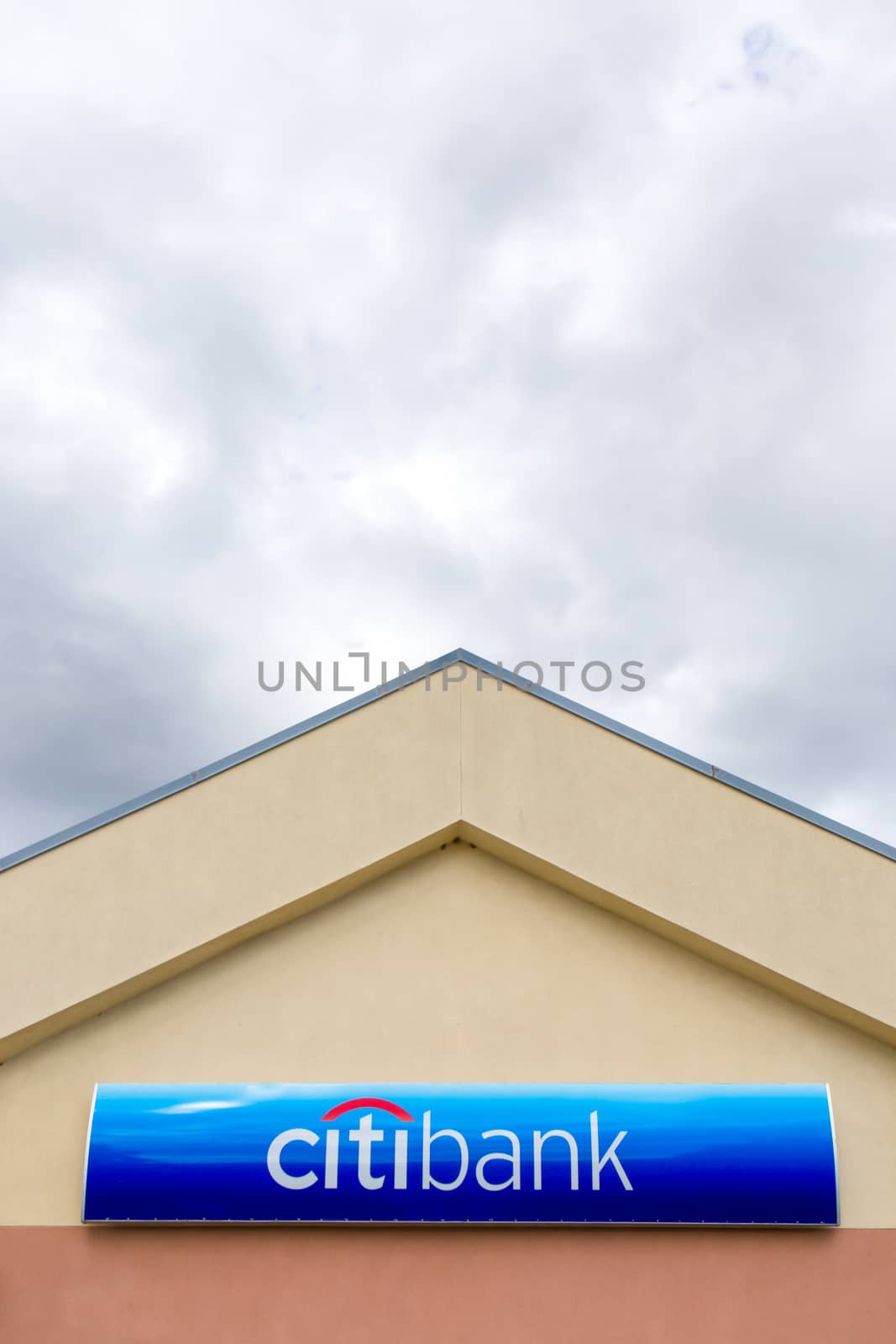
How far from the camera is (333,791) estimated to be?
923 centimetres

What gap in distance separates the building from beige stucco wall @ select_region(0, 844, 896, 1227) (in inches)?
0.9

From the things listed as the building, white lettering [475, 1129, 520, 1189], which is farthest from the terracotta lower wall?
white lettering [475, 1129, 520, 1189]

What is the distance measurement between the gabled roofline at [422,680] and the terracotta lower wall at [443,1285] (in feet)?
10.1

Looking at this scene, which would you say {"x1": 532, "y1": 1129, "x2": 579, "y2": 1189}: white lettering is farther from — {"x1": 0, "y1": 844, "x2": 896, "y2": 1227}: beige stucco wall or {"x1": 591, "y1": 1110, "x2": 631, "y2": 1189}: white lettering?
{"x1": 0, "y1": 844, "x2": 896, "y2": 1227}: beige stucco wall

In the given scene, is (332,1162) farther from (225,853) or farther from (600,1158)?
(225,853)

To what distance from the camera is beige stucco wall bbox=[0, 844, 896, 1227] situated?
344 inches

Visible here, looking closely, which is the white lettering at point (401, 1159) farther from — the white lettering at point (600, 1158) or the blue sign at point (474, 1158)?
the white lettering at point (600, 1158)

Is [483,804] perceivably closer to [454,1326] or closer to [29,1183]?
[454,1326]

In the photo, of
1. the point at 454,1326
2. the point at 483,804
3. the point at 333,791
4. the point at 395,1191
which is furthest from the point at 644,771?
the point at 454,1326

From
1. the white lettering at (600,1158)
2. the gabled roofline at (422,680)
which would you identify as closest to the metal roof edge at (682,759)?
the gabled roofline at (422,680)

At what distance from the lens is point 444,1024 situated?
8969mm

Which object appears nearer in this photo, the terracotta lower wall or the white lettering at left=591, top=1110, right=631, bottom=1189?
the terracotta lower wall

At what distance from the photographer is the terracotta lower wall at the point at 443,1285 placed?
8.20 metres

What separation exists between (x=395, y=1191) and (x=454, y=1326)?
111cm
